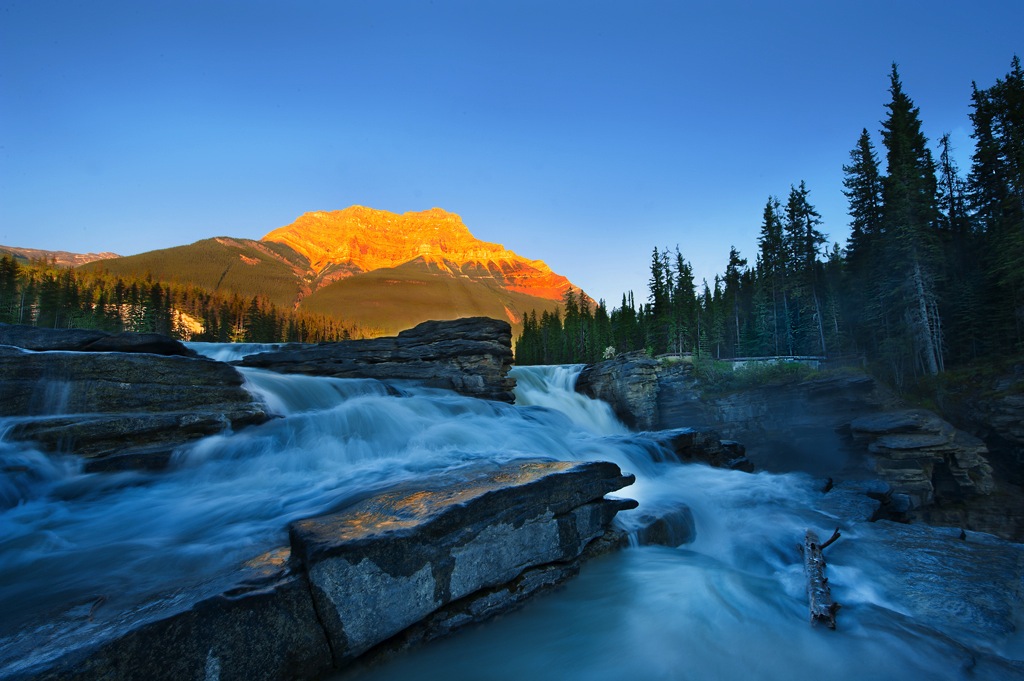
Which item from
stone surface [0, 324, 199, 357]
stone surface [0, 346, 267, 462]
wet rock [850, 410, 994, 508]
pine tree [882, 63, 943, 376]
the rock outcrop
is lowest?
wet rock [850, 410, 994, 508]

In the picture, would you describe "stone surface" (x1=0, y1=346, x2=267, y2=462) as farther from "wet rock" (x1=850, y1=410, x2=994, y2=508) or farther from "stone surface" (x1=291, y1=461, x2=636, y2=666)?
"wet rock" (x1=850, y1=410, x2=994, y2=508)

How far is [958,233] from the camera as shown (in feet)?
104

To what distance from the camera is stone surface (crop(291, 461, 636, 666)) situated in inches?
133

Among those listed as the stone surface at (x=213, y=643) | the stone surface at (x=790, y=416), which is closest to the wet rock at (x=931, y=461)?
the stone surface at (x=790, y=416)

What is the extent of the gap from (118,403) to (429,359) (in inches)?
481

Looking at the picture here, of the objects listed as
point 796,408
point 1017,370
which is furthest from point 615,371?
point 1017,370

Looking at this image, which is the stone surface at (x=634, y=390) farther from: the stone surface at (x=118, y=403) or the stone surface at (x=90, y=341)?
the stone surface at (x=90, y=341)

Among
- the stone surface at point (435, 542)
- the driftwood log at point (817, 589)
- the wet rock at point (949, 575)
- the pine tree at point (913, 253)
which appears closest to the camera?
the stone surface at point (435, 542)

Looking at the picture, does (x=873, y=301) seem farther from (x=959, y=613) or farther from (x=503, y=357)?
(x=959, y=613)

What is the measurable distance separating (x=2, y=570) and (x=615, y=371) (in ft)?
93.7

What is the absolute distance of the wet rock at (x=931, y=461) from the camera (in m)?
17.7

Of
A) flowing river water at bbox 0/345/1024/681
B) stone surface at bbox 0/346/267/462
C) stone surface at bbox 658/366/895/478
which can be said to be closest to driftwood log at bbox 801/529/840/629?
flowing river water at bbox 0/345/1024/681

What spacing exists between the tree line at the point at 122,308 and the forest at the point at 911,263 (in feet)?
227

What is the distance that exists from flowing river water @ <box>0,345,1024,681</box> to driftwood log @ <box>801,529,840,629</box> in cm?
16
